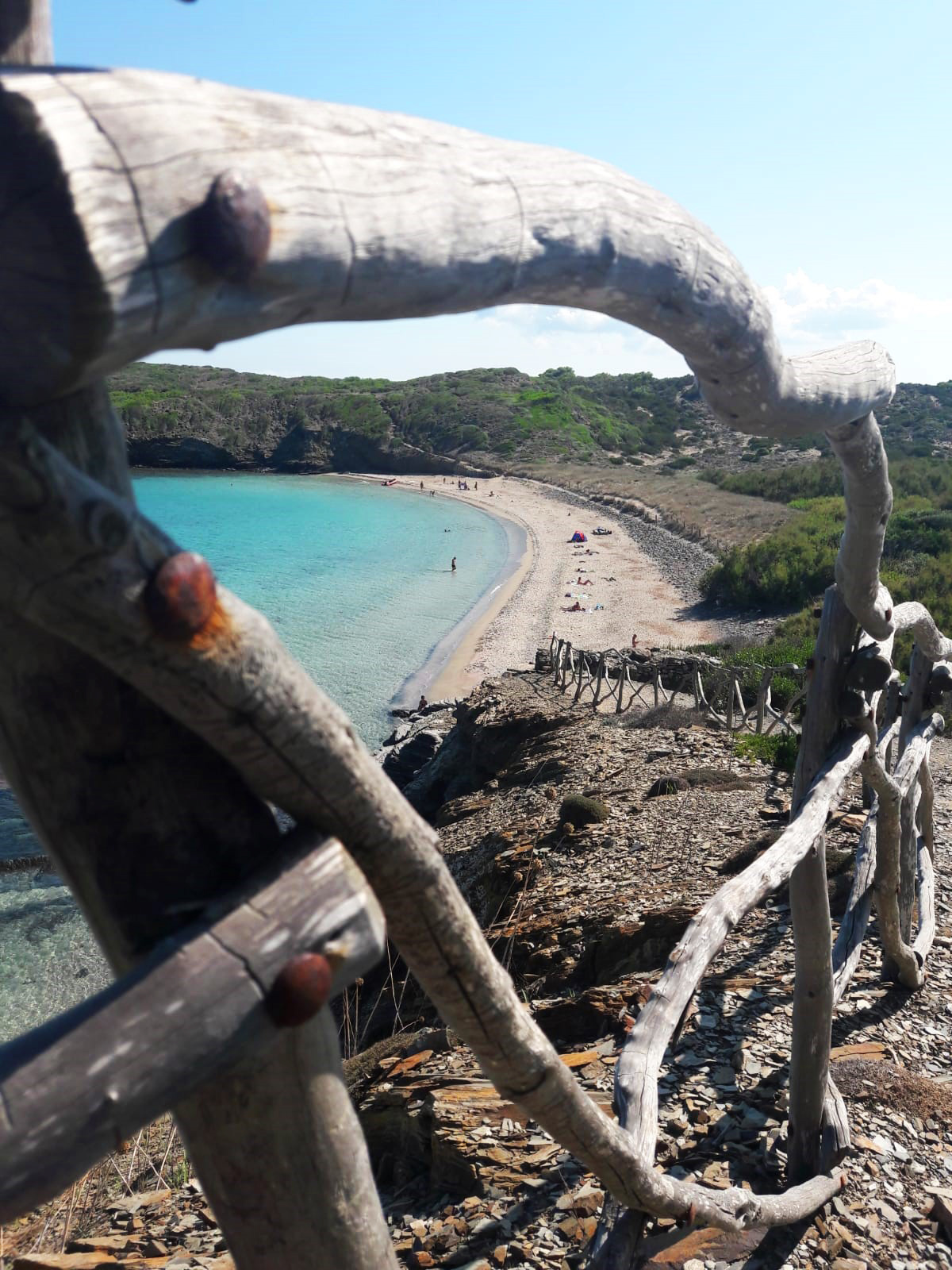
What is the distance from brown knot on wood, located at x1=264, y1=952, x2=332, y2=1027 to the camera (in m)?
1.05

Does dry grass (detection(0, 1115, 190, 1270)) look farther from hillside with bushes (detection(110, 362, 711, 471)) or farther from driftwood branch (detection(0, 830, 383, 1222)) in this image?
hillside with bushes (detection(110, 362, 711, 471))

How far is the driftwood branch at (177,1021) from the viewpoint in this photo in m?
0.92

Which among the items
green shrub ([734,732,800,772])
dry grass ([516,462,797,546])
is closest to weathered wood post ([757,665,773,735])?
green shrub ([734,732,800,772])

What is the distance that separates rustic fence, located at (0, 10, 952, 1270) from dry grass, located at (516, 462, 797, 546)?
1552 inches

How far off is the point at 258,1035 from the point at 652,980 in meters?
5.20

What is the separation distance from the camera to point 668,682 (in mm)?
20344

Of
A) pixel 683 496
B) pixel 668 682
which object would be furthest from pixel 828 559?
pixel 683 496

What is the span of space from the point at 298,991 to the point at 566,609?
33622 mm

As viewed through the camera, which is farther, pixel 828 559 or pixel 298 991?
pixel 828 559

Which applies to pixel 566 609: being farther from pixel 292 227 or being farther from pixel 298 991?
pixel 292 227

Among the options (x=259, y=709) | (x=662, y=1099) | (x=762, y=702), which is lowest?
(x=762, y=702)

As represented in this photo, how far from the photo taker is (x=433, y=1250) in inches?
143

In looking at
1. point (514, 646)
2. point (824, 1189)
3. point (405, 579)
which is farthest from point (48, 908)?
point (405, 579)

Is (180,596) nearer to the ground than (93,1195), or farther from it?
farther from it
